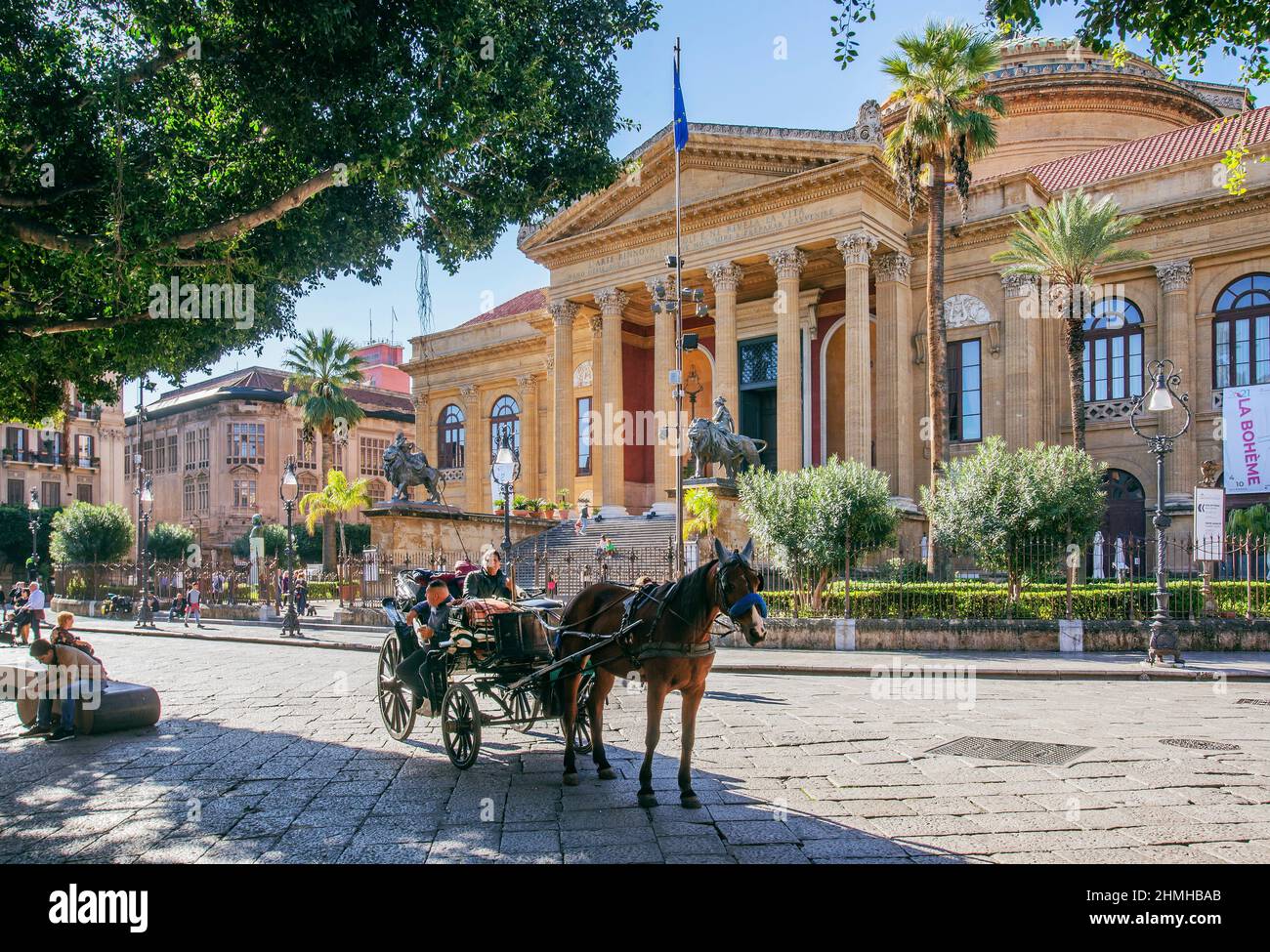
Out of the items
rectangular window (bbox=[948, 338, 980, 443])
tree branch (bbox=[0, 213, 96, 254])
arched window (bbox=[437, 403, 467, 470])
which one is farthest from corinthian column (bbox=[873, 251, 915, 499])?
tree branch (bbox=[0, 213, 96, 254])

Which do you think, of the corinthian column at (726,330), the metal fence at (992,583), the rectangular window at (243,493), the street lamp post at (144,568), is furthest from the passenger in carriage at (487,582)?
the rectangular window at (243,493)

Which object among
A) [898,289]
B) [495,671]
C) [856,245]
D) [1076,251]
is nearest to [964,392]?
[898,289]

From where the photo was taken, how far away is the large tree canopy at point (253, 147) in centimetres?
856

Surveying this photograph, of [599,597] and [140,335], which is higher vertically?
[140,335]

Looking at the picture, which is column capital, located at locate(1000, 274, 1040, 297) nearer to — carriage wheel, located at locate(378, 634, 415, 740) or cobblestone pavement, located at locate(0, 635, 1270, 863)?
cobblestone pavement, located at locate(0, 635, 1270, 863)

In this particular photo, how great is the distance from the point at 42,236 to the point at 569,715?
692cm

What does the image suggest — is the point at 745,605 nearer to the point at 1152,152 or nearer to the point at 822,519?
the point at 822,519

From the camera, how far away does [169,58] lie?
8734mm

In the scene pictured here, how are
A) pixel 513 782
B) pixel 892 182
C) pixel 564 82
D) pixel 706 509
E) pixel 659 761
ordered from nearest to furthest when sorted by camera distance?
pixel 513 782 → pixel 659 761 → pixel 564 82 → pixel 706 509 → pixel 892 182

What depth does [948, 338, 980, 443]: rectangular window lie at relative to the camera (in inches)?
1282

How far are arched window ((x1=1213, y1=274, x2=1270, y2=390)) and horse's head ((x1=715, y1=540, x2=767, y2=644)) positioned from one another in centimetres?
2865
